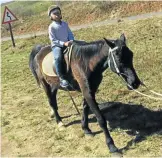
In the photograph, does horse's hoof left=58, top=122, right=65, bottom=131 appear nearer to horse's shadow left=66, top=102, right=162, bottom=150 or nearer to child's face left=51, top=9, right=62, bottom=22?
horse's shadow left=66, top=102, right=162, bottom=150

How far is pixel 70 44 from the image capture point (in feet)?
24.1

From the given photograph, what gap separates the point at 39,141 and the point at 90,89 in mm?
1888

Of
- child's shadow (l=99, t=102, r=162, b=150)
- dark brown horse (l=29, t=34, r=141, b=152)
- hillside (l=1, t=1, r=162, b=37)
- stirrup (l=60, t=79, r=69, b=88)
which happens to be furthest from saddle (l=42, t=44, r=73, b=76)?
hillside (l=1, t=1, r=162, b=37)

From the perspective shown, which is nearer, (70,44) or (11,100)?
(70,44)

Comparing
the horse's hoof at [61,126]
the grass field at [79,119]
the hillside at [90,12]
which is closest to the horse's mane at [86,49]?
the grass field at [79,119]

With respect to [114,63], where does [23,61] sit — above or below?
below

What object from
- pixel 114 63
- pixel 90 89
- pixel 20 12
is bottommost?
pixel 20 12

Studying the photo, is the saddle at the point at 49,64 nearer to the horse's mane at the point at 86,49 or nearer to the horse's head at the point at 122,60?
the horse's mane at the point at 86,49

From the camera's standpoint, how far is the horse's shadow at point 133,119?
7482 millimetres

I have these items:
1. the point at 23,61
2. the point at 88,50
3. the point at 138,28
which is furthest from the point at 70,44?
the point at 138,28

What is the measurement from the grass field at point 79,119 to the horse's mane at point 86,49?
181 centimetres

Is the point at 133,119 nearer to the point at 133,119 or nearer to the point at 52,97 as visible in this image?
the point at 133,119

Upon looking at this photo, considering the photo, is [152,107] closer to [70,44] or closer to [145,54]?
[70,44]

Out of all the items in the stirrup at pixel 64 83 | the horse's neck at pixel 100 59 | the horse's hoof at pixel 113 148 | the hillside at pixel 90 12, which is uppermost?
the horse's neck at pixel 100 59
